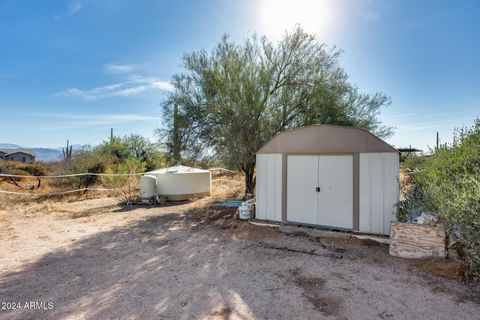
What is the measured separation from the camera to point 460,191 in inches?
161

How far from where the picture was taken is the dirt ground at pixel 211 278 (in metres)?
2.87

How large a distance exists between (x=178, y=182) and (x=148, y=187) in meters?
1.25

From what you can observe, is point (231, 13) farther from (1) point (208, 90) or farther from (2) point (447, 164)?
(2) point (447, 164)

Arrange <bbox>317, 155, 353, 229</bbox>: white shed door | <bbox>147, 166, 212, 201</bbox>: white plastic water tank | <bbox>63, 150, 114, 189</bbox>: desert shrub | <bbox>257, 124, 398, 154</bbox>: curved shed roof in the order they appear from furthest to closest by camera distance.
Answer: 1. <bbox>63, 150, 114, 189</bbox>: desert shrub
2. <bbox>147, 166, 212, 201</bbox>: white plastic water tank
3. <bbox>317, 155, 353, 229</bbox>: white shed door
4. <bbox>257, 124, 398, 154</bbox>: curved shed roof

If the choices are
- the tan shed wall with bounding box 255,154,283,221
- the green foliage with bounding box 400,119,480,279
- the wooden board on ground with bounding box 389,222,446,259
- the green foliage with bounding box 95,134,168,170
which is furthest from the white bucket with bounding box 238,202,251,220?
the green foliage with bounding box 95,134,168,170

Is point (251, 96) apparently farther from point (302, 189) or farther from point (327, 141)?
point (302, 189)

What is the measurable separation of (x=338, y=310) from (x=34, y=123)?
1026 inches

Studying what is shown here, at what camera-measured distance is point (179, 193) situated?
11.0 metres

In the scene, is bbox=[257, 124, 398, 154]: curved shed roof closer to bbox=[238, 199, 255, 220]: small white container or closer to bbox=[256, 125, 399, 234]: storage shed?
bbox=[256, 125, 399, 234]: storage shed

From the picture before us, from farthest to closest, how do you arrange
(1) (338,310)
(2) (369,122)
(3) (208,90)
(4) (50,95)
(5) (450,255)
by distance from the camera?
(4) (50,95) < (2) (369,122) < (3) (208,90) < (5) (450,255) < (1) (338,310)

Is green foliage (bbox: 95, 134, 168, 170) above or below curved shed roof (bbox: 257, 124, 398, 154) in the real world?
above

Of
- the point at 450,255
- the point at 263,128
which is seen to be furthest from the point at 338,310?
the point at 263,128

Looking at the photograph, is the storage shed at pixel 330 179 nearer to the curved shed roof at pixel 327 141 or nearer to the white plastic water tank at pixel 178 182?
the curved shed roof at pixel 327 141

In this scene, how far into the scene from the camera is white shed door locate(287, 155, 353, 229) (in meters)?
5.86
